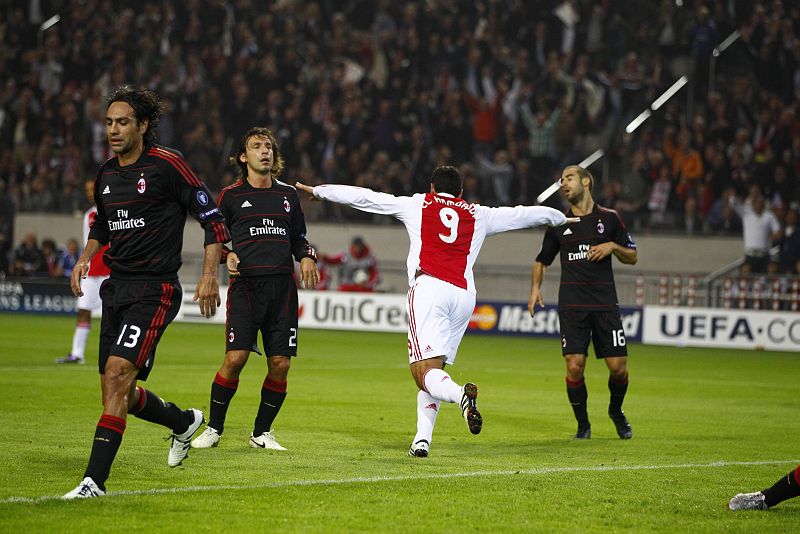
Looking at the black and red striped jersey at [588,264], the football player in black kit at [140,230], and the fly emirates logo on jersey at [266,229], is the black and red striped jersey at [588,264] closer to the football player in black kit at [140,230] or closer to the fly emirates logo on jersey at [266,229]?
the fly emirates logo on jersey at [266,229]

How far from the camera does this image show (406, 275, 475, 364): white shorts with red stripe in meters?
9.26

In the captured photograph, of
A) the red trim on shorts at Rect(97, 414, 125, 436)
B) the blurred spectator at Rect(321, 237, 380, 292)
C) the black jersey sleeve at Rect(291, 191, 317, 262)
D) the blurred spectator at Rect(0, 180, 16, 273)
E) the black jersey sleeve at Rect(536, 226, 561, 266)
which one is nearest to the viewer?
the red trim on shorts at Rect(97, 414, 125, 436)

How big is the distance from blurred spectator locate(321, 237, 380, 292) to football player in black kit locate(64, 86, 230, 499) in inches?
768

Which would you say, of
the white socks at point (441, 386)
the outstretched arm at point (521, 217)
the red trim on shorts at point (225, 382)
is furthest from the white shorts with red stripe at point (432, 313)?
the red trim on shorts at point (225, 382)

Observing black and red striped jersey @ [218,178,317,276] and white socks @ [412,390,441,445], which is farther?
black and red striped jersey @ [218,178,317,276]

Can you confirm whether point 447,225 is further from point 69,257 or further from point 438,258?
point 69,257

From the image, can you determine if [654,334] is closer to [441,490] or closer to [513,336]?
[513,336]

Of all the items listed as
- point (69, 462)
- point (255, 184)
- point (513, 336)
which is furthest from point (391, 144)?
point (69, 462)

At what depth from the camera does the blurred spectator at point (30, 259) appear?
2962 centimetres

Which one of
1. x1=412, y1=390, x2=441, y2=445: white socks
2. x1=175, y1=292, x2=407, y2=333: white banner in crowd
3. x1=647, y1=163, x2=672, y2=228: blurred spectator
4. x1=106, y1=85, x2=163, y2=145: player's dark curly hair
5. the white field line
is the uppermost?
x1=647, y1=163, x2=672, y2=228: blurred spectator

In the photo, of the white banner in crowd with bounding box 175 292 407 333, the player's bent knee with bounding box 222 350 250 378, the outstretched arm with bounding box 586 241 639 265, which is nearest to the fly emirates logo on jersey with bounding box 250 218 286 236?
the player's bent knee with bounding box 222 350 250 378

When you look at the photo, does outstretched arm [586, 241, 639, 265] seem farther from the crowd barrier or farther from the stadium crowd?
the stadium crowd

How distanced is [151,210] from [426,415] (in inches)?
116

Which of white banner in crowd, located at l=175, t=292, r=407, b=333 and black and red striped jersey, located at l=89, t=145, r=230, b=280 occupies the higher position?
black and red striped jersey, located at l=89, t=145, r=230, b=280
